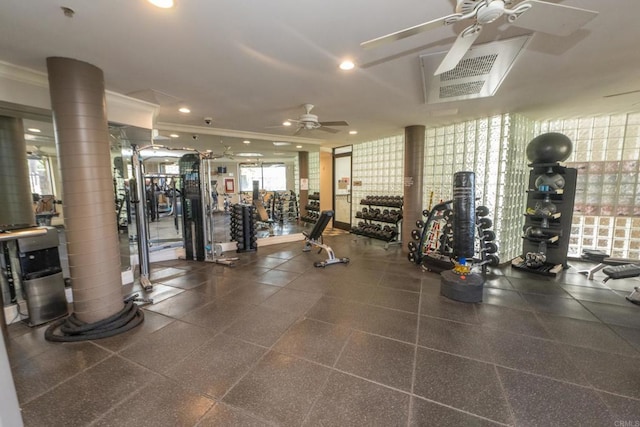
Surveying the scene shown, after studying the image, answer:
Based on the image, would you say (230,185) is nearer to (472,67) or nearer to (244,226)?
(244,226)

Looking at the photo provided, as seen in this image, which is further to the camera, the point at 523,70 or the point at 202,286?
the point at 202,286

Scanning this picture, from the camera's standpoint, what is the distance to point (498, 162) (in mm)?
4410

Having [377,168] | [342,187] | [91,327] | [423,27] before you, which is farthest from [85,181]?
[342,187]

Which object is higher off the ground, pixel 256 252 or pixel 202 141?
pixel 202 141

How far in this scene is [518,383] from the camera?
6.12 ft

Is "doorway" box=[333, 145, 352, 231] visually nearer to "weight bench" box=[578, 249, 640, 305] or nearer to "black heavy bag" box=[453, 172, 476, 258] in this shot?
"black heavy bag" box=[453, 172, 476, 258]

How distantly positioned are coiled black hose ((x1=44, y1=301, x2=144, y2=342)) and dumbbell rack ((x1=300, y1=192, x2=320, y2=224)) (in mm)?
5532

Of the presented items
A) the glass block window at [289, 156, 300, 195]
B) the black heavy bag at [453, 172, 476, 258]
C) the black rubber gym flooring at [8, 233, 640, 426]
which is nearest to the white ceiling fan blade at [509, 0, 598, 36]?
the black heavy bag at [453, 172, 476, 258]

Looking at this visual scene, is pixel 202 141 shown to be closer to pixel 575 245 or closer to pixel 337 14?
pixel 337 14

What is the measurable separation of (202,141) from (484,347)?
6.57 meters

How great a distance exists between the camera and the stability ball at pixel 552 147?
3.91 metres

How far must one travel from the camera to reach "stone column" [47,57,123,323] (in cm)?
233

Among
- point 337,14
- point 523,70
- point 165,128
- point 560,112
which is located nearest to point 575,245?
point 560,112

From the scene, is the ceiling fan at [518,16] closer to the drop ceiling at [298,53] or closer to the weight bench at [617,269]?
the drop ceiling at [298,53]
